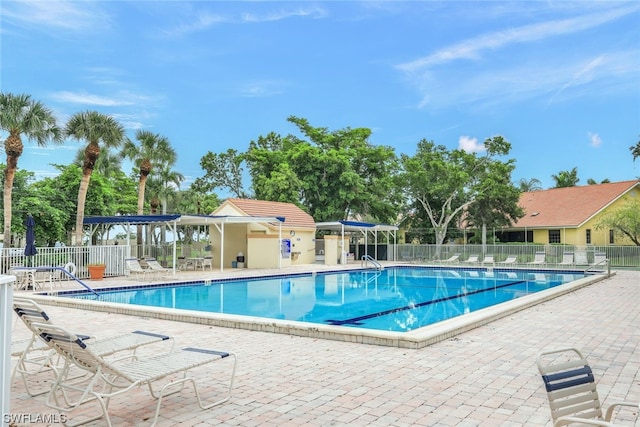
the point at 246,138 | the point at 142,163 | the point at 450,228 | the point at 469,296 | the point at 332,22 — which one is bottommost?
the point at 469,296

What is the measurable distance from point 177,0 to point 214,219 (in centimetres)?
1058

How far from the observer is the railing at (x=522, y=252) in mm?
26203

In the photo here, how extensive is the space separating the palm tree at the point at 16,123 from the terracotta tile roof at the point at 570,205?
29756 millimetres

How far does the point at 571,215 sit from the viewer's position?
112 feet

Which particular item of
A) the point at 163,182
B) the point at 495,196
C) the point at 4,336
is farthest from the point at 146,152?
the point at 4,336

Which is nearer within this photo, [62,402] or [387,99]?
[62,402]

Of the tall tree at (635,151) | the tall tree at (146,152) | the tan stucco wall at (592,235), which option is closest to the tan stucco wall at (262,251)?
the tall tree at (146,152)

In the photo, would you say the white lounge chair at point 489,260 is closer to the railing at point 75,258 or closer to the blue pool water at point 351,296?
the blue pool water at point 351,296

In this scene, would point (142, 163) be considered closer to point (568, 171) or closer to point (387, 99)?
point (387, 99)

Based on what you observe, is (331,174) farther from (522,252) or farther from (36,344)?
(36,344)

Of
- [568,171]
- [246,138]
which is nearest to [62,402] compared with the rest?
[246,138]

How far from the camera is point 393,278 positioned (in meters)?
22.2

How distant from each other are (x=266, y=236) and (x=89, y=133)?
9160mm

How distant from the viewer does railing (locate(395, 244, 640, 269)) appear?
86.0 ft
